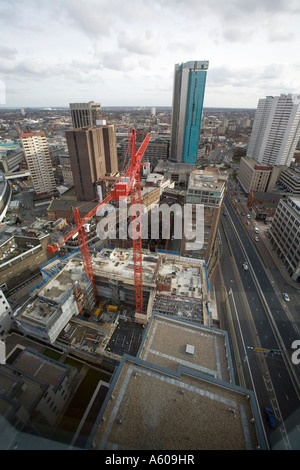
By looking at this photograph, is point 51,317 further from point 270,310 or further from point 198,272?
point 270,310

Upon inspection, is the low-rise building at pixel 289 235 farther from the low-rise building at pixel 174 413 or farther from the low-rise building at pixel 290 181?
the low-rise building at pixel 174 413

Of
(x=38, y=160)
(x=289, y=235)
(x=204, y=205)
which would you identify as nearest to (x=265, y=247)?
(x=289, y=235)

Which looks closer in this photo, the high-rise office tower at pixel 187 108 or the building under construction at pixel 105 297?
the building under construction at pixel 105 297

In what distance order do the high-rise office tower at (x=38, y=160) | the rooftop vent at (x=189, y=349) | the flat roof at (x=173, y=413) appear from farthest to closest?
the high-rise office tower at (x=38, y=160) → the rooftop vent at (x=189, y=349) → the flat roof at (x=173, y=413)

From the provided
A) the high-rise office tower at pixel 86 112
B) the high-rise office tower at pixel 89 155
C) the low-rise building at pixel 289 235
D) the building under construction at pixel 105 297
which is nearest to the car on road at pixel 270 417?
the building under construction at pixel 105 297

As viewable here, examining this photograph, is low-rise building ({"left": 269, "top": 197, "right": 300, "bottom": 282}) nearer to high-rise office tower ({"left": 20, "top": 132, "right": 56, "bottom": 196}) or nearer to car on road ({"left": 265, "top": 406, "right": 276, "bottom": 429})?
car on road ({"left": 265, "top": 406, "right": 276, "bottom": 429})

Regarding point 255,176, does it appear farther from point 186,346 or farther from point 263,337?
point 186,346
